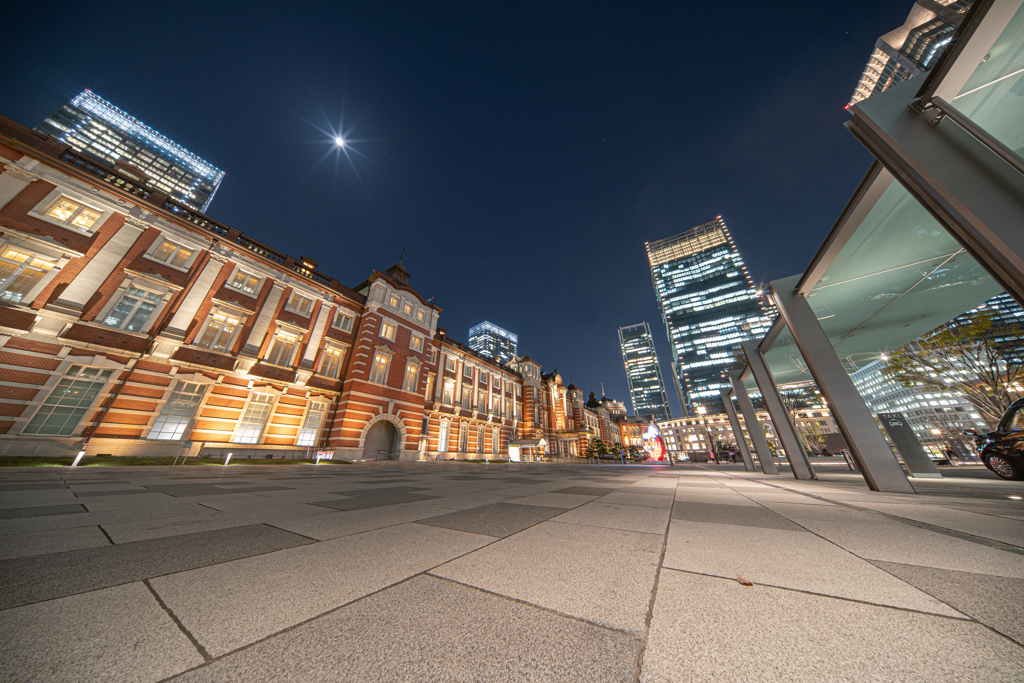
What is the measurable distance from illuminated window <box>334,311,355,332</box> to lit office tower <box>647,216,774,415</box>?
79.8 meters

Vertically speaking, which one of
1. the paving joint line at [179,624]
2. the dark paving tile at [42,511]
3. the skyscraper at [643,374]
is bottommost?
the paving joint line at [179,624]

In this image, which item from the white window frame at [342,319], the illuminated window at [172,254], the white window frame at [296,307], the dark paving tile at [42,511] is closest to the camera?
the dark paving tile at [42,511]

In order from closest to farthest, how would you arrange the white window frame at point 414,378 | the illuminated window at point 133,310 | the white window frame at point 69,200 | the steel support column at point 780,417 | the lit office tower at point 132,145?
the steel support column at point 780,417
the white window frame at point 69,200
the illuminated window at point 133,310
the white window frame at point 414,378
the lit office tower at point 132,145

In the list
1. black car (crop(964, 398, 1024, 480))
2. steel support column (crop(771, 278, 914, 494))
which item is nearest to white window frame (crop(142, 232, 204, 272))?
steel support column (crop(771, 278, 914, 494))

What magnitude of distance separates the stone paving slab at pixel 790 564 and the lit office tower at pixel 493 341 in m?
108

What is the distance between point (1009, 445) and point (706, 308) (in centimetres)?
9136

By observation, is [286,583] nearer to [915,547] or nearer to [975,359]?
[915,547]

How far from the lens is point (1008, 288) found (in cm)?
327

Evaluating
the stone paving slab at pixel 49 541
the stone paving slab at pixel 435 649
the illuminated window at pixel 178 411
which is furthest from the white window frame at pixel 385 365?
the stone paving slab at pixel 435 649

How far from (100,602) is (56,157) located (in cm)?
2007

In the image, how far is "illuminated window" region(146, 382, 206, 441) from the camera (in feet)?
40.1

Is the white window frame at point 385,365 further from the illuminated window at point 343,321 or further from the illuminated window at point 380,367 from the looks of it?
the illuminated window at point 343,321

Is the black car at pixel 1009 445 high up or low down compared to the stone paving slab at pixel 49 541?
up

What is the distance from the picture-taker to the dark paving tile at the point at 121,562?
1.31 metres
